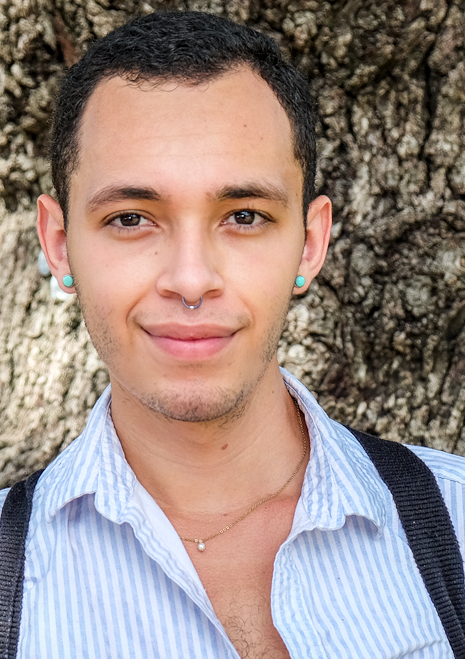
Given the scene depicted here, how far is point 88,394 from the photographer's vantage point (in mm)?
2703

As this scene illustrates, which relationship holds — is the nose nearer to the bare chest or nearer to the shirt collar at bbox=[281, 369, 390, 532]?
the shirt collar at bbox=[281, 369, 390, 532]

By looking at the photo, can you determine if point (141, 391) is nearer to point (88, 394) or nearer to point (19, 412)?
point (88, 394)

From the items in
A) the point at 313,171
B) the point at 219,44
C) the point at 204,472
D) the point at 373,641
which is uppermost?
the point at 219,44

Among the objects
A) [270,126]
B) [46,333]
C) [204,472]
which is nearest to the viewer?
[270,126]

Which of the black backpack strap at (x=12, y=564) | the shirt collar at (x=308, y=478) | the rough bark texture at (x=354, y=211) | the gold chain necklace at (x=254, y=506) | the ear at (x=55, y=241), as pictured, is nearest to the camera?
the black backpack strap at (x=12, y=564)

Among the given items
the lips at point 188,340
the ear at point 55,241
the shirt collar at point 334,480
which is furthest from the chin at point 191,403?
the ear at point 55,241

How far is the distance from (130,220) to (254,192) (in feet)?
1.19

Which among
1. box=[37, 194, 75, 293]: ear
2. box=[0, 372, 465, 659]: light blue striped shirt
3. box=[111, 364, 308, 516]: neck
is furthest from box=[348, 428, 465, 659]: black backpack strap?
box=[37, 194, 75, 293]: ear

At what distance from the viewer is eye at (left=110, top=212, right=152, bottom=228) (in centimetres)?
190

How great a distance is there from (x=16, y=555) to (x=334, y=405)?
1.34 meters

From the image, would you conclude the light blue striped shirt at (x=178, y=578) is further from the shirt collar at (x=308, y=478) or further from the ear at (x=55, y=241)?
the ear at (x=55, y=241)

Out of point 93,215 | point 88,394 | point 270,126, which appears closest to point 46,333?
point 88,394

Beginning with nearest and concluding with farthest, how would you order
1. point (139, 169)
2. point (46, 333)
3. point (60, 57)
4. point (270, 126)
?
point (139, 169) → point (270, 126) → point (60, 57) → point (46, 333)

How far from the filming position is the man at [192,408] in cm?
182
